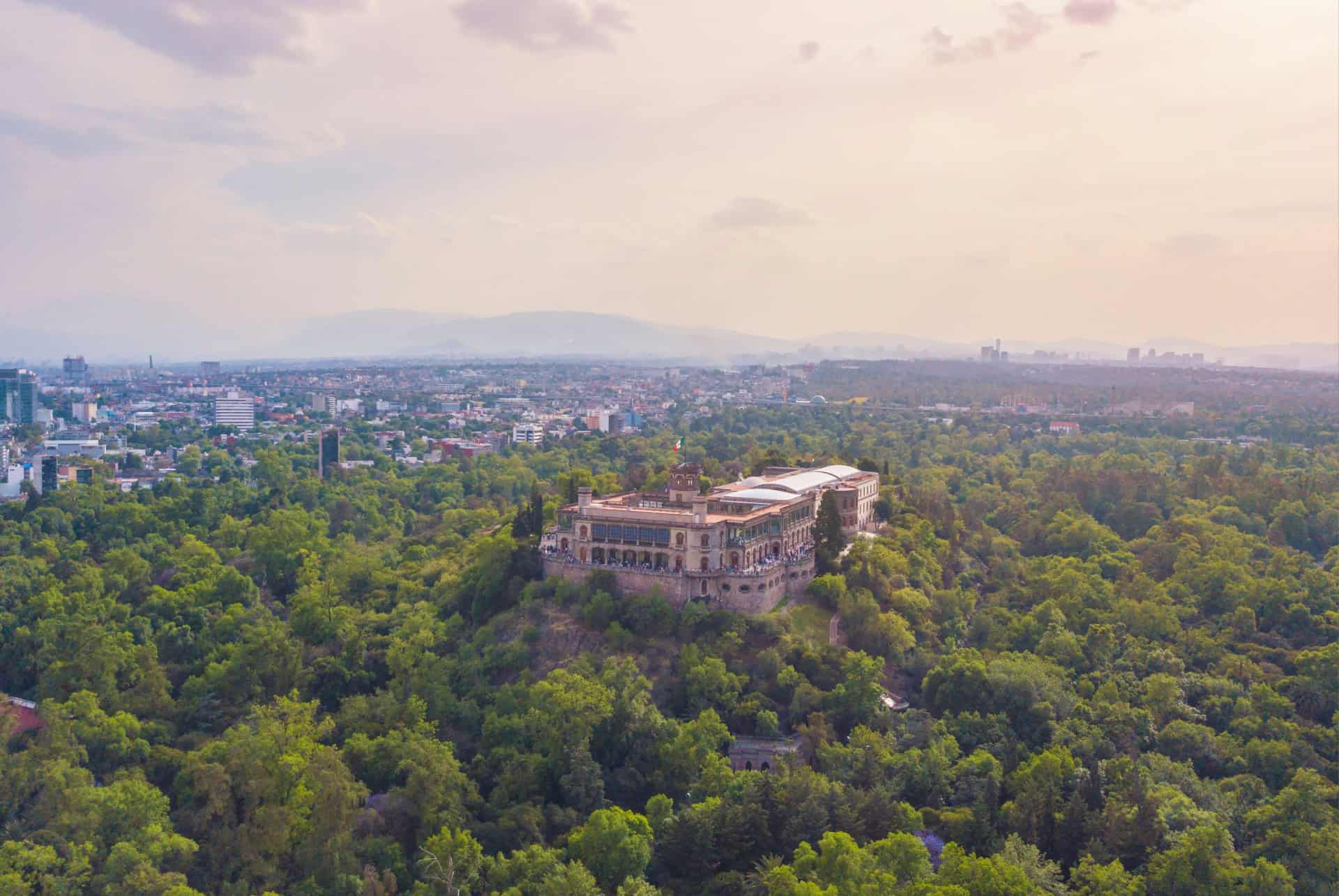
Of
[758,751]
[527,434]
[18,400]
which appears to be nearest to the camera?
[758,751]

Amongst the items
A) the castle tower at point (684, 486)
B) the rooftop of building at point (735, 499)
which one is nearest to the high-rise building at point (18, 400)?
the rooftop of building at point (735, 499)

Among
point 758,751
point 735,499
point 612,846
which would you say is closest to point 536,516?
point 735,499

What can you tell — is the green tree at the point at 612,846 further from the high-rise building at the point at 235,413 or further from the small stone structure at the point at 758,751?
the high-rise building at the point at 235,413

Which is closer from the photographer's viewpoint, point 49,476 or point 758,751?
Answer: point 758,751

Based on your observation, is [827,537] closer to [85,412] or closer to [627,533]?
[627,533]

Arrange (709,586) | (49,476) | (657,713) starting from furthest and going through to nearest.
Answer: (49,476) → (709,586) → (657,713)

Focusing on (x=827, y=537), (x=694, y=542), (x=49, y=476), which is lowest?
(x=49, y=476)

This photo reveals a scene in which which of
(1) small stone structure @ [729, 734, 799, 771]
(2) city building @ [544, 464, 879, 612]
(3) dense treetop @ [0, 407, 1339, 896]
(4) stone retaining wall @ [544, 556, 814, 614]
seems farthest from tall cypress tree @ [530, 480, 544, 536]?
(1) small stone structure @ [729, 734, 799, 771]
